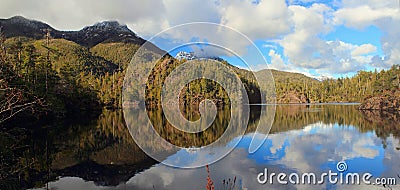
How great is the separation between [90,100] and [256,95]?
48.2 metres

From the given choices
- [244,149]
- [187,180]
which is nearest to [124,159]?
[187,180]

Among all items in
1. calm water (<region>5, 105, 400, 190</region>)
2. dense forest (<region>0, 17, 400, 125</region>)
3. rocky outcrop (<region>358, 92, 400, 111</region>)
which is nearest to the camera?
dense forest (<region>0, 17, 400, 125</region>)

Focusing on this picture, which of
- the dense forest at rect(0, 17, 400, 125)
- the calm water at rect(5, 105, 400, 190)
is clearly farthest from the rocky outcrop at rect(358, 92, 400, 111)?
the calm water at rect(5, 105, 400, 190)

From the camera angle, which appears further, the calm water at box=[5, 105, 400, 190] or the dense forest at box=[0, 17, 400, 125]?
the calm water at box=[5, 105, 400, 190]

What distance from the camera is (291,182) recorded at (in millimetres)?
9273

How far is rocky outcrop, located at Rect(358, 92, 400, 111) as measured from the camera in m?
48.8

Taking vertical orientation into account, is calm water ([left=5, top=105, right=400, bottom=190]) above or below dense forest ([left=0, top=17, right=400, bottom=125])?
below

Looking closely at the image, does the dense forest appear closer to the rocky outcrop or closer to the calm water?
the calm water

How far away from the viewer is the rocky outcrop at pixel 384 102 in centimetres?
4878

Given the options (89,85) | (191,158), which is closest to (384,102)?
(89,85)

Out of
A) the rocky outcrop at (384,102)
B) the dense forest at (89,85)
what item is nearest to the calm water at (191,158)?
the dense forest at (89,85)

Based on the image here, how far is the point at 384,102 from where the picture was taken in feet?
162

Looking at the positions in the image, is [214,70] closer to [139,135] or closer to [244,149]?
[139,135]

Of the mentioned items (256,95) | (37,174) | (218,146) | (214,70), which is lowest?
(37,174)
